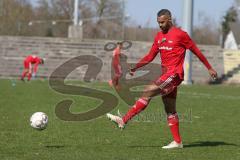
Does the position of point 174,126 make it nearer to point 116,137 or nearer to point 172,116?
point 172,116

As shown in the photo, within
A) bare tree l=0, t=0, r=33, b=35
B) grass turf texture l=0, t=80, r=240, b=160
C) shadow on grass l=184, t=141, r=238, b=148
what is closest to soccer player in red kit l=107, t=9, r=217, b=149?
shadow on grass l=184, t=141, r=238, b=148

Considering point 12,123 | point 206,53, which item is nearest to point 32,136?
point 12,123

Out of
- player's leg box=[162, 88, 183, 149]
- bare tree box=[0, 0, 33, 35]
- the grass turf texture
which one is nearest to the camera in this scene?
the grass turf texture

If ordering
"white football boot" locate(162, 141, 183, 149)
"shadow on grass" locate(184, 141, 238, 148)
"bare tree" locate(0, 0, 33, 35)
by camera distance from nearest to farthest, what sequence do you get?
"white football boot" locate(162, 141, 183, 149) < "shadow on grass" locate(184, 141, 238, 148) < "bare tree" locate(0, 0, 33, 35)

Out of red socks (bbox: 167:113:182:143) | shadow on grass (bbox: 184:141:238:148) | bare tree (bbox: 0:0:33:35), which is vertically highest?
bare tree (bbox: 0:0:33:35)

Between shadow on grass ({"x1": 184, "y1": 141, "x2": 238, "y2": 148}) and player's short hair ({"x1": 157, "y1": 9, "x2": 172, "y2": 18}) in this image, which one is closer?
player's short hair ({"x1": 157, "y1": 9, "x2": 172, "y2": 18})

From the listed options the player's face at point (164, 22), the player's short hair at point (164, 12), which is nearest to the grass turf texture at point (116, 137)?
the player's face at point (164, 22)

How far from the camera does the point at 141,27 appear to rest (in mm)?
88938

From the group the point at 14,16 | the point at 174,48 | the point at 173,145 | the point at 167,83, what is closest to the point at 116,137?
the point at 173,145

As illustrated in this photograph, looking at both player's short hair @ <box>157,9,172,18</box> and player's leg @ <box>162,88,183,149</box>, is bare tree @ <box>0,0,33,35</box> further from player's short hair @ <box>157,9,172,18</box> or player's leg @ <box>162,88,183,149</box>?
player's short hair @ <box>157,9,172,18</box>

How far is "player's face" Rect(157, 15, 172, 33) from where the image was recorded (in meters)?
9.49

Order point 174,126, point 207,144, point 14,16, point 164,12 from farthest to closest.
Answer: point 14,16 → point 207,144 → point 174,126 → point 164,12

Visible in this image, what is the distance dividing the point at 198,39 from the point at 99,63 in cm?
5058

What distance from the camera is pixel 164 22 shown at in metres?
9.53
